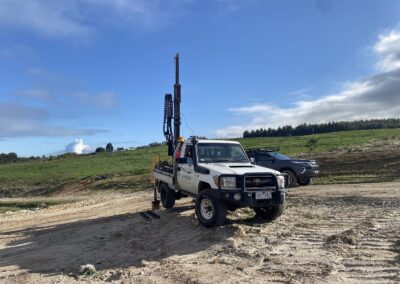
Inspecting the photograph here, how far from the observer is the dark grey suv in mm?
20312

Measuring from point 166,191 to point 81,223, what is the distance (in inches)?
113

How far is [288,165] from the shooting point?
20.3 meters

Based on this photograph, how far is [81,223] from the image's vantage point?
1463 cm

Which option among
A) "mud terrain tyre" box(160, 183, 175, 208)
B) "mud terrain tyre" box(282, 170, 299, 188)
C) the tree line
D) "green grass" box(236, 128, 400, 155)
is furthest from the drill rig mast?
the tree line

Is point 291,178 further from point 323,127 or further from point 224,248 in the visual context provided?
point 323,127

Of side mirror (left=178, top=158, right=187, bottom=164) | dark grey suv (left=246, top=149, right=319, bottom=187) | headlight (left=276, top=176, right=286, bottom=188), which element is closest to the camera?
headlight (left=276, top=176, right=286, bottom=188)

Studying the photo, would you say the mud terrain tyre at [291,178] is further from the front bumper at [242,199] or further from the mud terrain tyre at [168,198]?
the front bumper at [242,199]

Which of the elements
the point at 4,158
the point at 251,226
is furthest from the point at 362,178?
the point at 4,158

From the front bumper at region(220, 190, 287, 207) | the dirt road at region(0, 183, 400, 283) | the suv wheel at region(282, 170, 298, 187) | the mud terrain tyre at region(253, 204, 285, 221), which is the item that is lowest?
the dirt road at region(0, 183, 400, 283)

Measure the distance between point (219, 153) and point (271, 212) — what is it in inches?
83.3

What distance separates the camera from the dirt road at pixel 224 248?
746 centimetres

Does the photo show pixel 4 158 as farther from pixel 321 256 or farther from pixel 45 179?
pixel 321 256

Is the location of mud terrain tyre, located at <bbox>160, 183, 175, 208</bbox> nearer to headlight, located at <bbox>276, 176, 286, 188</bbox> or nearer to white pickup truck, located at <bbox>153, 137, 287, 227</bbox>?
white pickup truck, located at <bbox>153, 137, 287, 227</bbox>

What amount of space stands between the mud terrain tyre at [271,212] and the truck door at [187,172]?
1.85 metres
